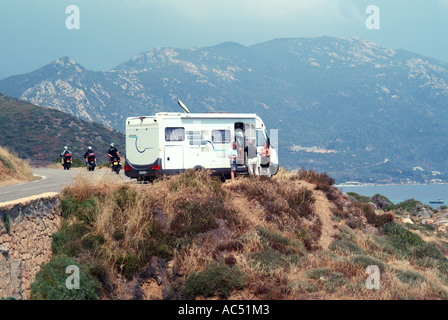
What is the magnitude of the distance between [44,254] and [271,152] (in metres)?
12.1

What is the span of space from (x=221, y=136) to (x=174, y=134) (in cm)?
202

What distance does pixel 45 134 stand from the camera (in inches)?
3521

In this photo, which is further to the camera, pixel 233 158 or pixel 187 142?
pixel 187 142

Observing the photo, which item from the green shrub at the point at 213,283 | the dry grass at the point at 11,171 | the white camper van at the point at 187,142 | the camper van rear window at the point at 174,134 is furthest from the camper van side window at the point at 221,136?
the dry grass at the point at 11,171

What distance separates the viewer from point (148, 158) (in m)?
22.7

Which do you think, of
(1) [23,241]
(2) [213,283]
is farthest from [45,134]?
(1) [23,241]

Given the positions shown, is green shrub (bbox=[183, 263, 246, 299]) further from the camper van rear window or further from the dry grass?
the dry grass

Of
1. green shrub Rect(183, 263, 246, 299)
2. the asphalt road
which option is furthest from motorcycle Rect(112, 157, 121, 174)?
green shrub Rect(183, 263, 246, 299)

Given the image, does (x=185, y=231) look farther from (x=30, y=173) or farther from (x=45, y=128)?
(x=45, y=128)

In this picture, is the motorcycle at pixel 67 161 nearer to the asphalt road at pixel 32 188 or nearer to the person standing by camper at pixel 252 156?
the asphalt road at pixel 32 188

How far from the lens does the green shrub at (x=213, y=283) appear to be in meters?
14.2

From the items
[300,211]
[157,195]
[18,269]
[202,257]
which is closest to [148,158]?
[157,195]

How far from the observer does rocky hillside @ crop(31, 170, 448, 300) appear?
14117mm

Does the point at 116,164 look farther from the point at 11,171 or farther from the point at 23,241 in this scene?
the point at 23,241
